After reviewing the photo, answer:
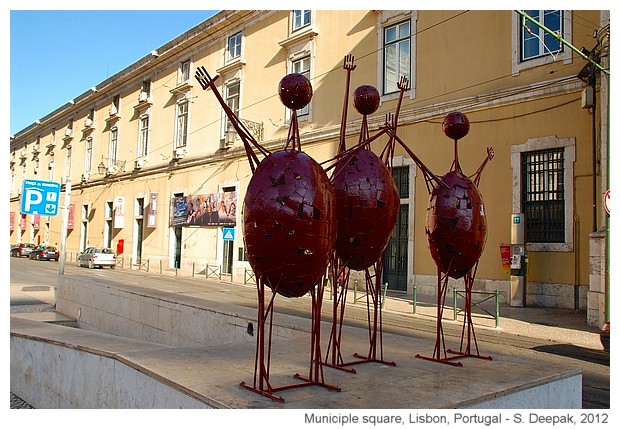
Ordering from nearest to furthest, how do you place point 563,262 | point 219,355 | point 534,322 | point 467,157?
point 219,355 < point 534,322 < point 563,262 < point 467,157

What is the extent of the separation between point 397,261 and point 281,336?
12.4m

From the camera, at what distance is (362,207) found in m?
4.84

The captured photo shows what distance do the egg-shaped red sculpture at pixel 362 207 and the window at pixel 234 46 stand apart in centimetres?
2412

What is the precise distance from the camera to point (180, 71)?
31.7m

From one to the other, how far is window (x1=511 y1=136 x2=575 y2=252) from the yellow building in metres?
0.04

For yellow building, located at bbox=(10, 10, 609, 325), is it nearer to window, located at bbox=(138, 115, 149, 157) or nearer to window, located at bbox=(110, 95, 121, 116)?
window, located at bbox=(138, 115, 149, 157)

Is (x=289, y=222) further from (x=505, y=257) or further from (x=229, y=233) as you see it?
(x=229, y=233)

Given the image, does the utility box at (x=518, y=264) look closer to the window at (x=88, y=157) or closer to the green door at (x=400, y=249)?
the green door at (x=400, y=249)

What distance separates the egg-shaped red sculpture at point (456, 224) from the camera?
544 centimetres

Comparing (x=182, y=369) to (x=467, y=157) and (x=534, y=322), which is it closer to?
(x=534, y=322)

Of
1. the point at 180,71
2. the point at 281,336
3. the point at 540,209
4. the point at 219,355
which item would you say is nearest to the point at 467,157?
the point at 540,209

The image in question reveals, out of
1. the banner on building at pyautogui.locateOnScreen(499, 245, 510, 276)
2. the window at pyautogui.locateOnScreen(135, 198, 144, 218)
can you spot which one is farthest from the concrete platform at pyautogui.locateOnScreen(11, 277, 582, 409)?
the window at pyautogui.locateOnScreen(135, 198, 144, 218)

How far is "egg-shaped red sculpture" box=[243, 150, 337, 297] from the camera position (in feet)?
12.9

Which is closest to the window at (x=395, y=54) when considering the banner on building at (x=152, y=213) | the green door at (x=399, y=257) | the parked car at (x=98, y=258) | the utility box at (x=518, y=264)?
the green door at (x=399, y=257)
